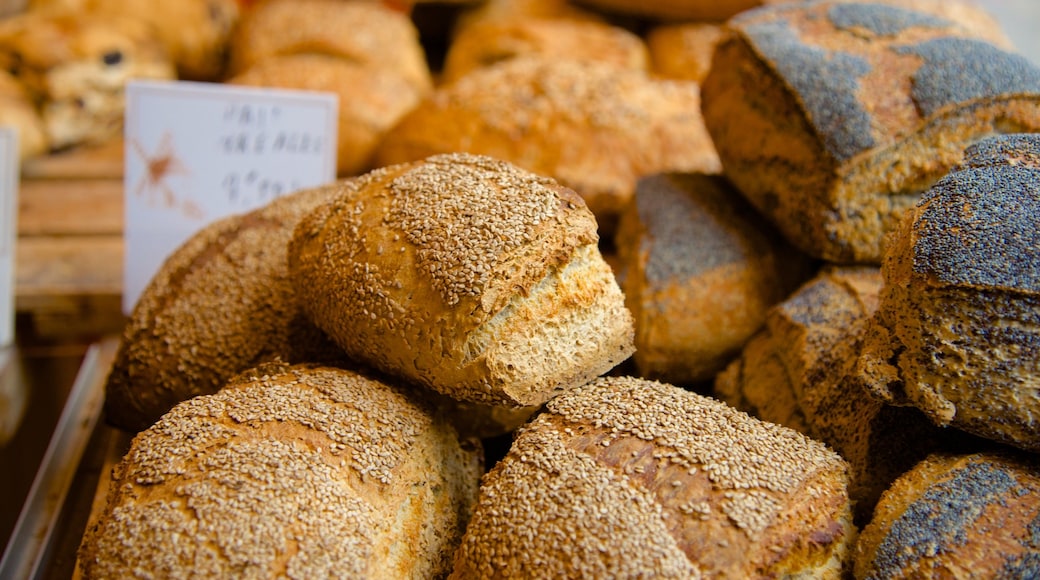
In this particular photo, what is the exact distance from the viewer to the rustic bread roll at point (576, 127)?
171 centimetres

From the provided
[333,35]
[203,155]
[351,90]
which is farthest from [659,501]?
[333,35]

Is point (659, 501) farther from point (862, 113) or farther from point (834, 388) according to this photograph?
point (862, 113)

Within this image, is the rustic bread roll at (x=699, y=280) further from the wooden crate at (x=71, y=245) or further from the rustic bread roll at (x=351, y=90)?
the wooden crate at (x=71, y=245)

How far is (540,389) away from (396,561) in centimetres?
25

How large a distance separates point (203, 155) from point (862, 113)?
1291 millimetres

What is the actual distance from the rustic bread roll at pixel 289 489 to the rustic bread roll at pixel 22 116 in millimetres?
1649

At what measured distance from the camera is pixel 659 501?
0.79m

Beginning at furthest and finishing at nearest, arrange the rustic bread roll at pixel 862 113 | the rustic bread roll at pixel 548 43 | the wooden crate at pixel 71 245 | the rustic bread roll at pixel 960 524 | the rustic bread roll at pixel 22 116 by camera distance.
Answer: the rustic bread roll at pixel 548 43, the rustic bread roll at pixel 22 116, the wooden crate at pixel 71 245, the rustic bread roll at pixel 862 113, the rustic bread roll at pixel 960 524

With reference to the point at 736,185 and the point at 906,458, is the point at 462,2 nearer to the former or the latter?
the point at 736,185

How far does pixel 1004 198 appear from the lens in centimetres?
85

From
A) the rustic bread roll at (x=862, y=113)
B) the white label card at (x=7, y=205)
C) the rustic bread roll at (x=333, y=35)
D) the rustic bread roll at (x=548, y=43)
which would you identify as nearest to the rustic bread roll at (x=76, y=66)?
the rustic bread roll at (x=333, y=35)

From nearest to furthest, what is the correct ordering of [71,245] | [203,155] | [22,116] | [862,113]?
[862,113], [203,155], [71,245], [22,116]

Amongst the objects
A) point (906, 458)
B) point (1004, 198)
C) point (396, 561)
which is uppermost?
point (1004, 198)

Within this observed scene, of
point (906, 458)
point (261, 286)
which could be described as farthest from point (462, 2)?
point (906, 458)
